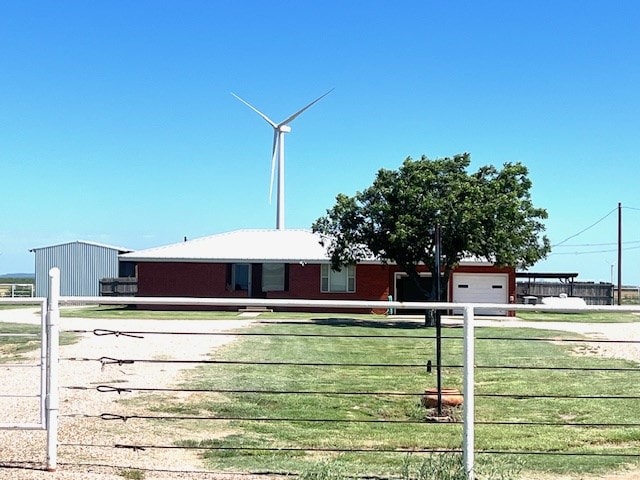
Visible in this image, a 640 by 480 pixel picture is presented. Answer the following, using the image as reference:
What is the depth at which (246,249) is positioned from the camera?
46.7 metres

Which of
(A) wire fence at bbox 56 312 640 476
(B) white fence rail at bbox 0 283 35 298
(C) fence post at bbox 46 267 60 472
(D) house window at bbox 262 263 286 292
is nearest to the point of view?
(C) fence post at bbox 46 267 60 472

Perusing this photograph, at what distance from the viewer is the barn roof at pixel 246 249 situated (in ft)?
147

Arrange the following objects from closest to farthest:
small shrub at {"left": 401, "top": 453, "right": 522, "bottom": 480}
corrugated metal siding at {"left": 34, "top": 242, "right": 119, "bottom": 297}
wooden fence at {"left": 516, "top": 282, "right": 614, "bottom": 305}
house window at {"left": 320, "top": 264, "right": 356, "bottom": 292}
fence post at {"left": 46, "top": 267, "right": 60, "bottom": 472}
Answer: small shrub at {"left": 401, "top": 453, "right": 522, "bottom": 480}
fence post at {"left": 46, "top": 267, "right": 60, "bottom": 472}
house window at {"left": 320, "top": 264, "right": 356, "bottom": 292}
wooden fence at {"left": 516, "top": 282, "right": 614, "bottom": 305}
corrugated metal siding at {"left": 34, "top": 242, "right": 119, "bottom": 297}

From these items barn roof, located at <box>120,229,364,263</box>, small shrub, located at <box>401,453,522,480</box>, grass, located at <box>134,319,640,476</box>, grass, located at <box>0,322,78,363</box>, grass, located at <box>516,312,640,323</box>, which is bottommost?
grass, located at <box>516,312,640,323</box>

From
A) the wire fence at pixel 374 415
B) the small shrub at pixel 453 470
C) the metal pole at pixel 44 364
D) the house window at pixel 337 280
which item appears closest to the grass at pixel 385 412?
the wire fence at pixel 374 415

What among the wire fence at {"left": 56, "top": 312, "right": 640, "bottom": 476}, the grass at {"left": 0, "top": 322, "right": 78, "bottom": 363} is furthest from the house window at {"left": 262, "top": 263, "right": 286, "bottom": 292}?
the wire fence at {"left": 56, "top": 312, "right": 640, "bottom": 476}

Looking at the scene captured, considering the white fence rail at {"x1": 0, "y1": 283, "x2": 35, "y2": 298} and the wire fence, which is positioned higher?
the wire fence

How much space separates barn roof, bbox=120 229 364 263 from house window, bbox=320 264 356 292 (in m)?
0.96

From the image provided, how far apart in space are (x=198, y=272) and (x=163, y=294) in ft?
7.38

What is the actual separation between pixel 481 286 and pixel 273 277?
36.8 ft

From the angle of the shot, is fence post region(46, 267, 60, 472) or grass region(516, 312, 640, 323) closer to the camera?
fence post region(46, 267, 60, 472)

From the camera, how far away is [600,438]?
9602 millimetres

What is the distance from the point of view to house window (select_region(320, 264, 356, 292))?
4425 centimetres

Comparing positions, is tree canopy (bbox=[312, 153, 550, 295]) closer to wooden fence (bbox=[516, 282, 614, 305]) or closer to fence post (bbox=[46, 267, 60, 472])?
wooden fence (bbox=[516, 282, 614, 305])
